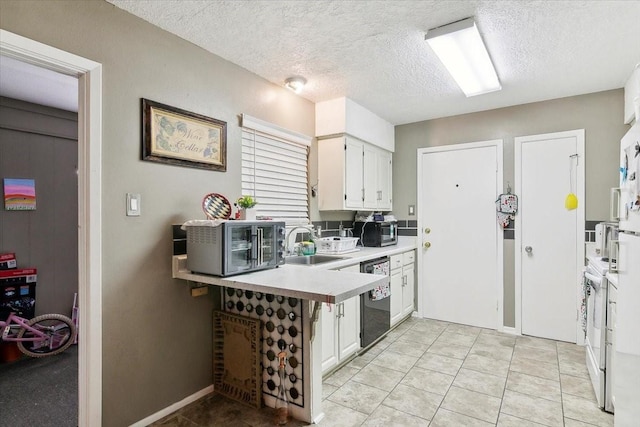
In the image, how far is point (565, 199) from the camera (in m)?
3.39

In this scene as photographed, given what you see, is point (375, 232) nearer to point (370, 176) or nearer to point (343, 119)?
point (370, 176)

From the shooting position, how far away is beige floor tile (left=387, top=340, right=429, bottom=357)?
10.3ft

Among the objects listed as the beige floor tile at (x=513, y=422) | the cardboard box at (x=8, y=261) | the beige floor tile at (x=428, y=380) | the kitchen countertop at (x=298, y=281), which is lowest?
the beige floor tile at (x=428, y=380)

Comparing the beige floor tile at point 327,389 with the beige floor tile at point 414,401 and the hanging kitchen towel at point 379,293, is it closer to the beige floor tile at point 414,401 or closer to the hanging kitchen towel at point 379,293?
the beige floor tile at point 414,401

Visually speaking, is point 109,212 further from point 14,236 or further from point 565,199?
point 565,199

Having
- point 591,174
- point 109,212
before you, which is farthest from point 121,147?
point 591,174

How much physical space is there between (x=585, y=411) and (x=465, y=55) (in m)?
2.55

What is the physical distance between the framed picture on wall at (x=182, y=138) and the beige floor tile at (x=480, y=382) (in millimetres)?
2451

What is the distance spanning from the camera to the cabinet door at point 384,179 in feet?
13.6

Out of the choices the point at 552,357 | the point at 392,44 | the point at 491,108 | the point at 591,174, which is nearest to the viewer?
the point at 392,44

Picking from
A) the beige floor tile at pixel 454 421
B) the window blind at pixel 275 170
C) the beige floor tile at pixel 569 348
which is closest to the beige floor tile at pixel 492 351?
the beige floor tile at pixel 569 348

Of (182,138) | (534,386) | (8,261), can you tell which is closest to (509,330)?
(534,386)

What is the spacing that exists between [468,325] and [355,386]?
201 centimetres

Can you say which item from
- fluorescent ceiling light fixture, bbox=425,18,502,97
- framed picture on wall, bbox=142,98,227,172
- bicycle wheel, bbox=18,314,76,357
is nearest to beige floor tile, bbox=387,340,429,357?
framed picture on wall, bbox=142,98,227,172
